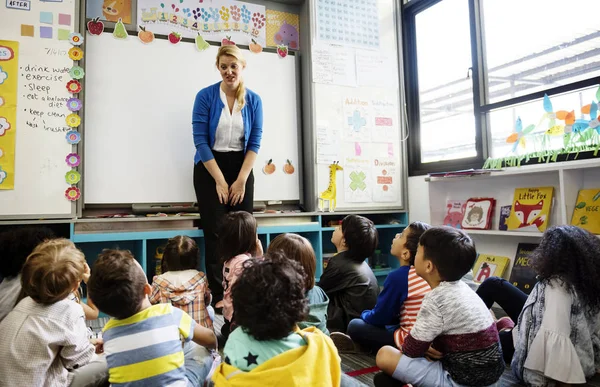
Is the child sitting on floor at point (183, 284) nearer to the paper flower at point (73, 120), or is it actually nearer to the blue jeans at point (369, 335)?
the blue jeans at point (369, 335)

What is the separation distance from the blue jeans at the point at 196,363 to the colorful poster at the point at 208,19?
2.27 meters

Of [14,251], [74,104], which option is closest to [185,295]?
[14,251]

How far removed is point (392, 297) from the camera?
167 centimetres

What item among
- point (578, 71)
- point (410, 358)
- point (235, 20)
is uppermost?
point (235, 20)

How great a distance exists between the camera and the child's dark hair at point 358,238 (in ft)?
6.45

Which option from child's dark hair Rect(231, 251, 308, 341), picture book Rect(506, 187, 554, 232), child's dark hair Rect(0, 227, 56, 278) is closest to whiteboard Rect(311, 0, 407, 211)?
picture book Rect(506, 187, 554, 232)

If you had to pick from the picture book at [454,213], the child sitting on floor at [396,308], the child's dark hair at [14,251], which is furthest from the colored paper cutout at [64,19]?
the picture book at [454,213]

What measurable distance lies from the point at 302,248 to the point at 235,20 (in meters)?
2.26

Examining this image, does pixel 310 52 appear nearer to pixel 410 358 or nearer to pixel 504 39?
pixel 504 39

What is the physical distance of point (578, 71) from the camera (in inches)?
98.7

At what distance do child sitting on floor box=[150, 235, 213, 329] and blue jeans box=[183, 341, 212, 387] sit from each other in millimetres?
141

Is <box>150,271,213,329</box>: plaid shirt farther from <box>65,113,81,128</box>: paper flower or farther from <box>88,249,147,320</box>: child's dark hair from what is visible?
<box>65,113,81,128</box>: paper flower

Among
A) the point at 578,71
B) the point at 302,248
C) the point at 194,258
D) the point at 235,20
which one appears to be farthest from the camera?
the point at 235,20

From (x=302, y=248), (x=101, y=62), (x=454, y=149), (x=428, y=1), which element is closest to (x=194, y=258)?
(x=302, y=248)
